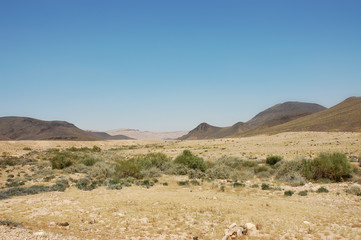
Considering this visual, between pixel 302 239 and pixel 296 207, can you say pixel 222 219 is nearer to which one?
pixel 302 239

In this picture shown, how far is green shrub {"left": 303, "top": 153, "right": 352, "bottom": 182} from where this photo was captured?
53.0 feet

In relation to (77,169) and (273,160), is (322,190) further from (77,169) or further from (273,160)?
(77,169)

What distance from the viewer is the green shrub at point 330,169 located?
16.1 m

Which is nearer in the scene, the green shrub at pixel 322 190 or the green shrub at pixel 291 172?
the green shrub at pixel 322 190

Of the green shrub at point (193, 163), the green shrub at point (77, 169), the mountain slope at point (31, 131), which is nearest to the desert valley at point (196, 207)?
the green shrub at point (193, 163)

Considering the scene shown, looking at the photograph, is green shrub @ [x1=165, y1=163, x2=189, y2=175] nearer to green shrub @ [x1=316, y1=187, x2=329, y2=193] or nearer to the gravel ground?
green shrub @ [x1=316, y1=187, x2=329, y2=193]

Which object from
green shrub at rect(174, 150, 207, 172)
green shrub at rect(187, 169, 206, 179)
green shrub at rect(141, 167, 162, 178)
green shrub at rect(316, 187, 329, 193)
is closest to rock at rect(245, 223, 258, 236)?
green shrub at rect(316, 187, 329, 193)

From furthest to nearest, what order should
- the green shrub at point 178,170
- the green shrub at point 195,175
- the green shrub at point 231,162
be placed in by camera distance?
the green shrub at point 231,162, the green shrub at point 178,170, the green shrub at point 195,175

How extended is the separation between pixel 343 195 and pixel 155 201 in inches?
341

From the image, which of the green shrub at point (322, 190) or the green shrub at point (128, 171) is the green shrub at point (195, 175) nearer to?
the green shrub at point (128, 171)

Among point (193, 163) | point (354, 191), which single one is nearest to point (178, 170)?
point (193, 163)

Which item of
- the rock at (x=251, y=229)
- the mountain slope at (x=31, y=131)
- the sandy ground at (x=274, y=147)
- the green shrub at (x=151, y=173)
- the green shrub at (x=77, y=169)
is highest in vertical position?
the mountain slope at (x=31, y=131)

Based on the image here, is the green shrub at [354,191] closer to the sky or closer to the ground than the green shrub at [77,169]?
closer to the ground

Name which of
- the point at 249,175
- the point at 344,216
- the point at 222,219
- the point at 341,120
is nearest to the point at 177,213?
the point at 222,219
